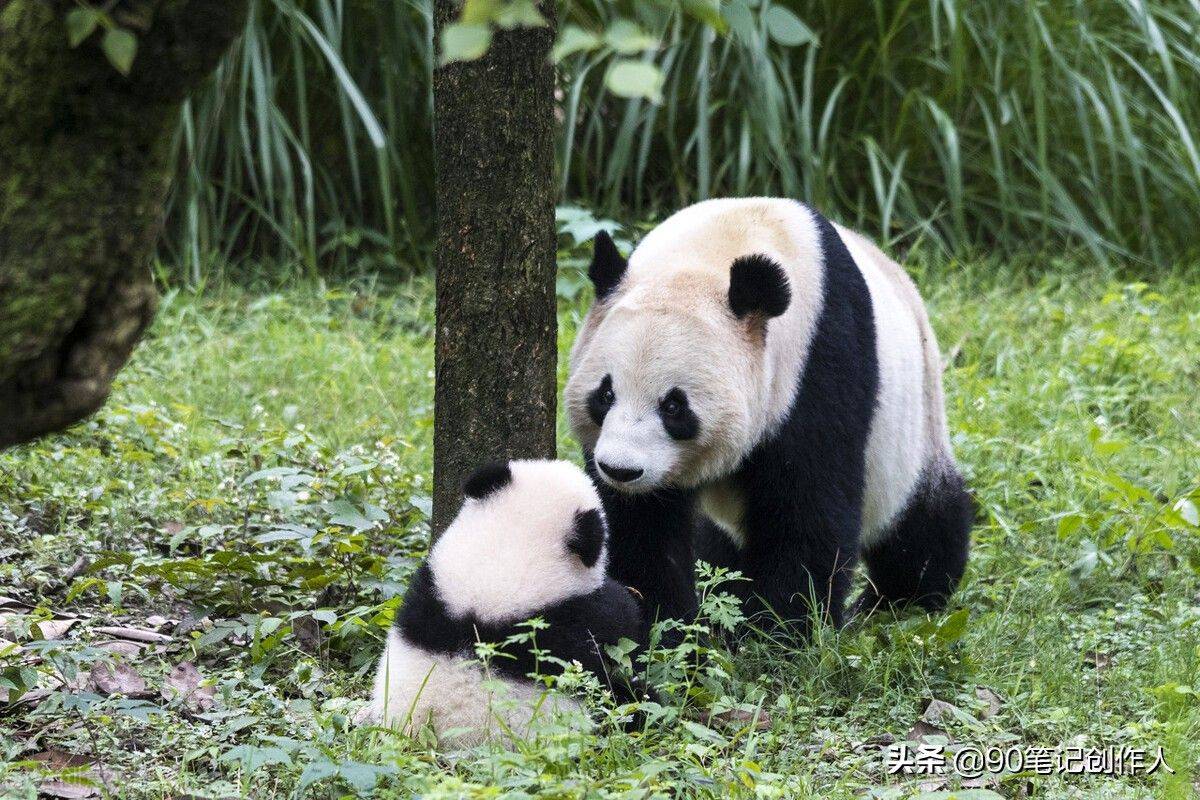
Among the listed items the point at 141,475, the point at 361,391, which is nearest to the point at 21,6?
the point at 141,475

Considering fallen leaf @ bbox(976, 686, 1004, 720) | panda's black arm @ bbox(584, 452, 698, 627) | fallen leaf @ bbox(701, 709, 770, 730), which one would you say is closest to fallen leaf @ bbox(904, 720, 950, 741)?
fallen leaf @ bbox(976, 686, 1004, 720)

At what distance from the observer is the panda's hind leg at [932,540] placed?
4.19 m

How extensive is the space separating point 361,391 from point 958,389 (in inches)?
99.7

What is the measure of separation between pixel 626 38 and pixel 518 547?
1.66 metres

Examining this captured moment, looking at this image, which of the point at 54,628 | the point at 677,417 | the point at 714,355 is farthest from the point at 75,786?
the point at 714,355

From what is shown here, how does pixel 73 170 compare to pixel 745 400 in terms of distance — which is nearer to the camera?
pixel 73 170

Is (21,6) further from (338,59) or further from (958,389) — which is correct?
(338,59)

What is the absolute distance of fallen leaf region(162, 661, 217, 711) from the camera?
9.79 ft

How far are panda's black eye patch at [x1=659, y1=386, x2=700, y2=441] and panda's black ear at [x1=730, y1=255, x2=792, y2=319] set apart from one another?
29 centimetres

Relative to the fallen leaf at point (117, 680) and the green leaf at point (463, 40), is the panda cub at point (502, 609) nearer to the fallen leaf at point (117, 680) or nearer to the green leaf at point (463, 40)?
the fallen leaf at point (117, 680)

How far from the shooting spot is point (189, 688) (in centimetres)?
310

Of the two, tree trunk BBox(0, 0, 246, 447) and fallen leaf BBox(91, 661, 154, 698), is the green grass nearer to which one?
fallen leaf BBox(91, 661, 154, 698)

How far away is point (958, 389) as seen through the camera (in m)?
5.60

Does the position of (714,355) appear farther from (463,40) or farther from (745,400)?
(463,40)
